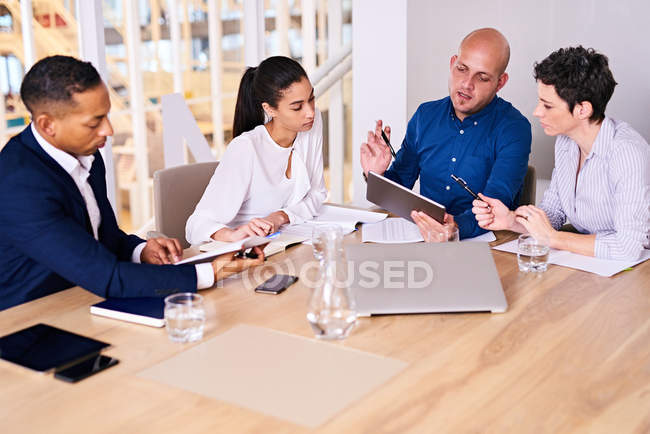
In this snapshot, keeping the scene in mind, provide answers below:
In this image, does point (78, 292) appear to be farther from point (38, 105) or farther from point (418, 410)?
point (418, 410)

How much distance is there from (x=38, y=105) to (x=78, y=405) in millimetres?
762

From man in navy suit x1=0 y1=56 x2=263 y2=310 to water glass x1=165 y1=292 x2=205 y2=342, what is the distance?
0.22 meters

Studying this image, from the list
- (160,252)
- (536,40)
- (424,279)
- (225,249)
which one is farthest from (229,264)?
(536,40)

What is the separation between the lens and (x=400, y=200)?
205 centimetres

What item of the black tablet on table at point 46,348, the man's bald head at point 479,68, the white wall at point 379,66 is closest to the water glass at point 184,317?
the black tablet on table at point 46,348

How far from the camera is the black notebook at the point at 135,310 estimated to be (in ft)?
4.63

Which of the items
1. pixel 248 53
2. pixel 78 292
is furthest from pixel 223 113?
pixel 78 292

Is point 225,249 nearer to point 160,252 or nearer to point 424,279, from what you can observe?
point 160,252

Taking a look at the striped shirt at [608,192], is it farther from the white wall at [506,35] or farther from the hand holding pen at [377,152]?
the white wall at [506,35]

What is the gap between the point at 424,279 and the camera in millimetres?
1559

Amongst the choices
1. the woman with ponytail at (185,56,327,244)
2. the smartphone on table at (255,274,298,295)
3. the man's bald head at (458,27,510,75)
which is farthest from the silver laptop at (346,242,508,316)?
the man's bald head at (458,27,510,75)

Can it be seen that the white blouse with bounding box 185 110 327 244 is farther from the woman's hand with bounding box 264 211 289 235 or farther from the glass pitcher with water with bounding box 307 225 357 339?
the glass pitcher with water with bounding box 307 225 357 339

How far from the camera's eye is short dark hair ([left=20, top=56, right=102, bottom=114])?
5.02 ft

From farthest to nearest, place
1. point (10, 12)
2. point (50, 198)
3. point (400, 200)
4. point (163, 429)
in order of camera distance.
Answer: point (10, 12) → point (400, 200) → point (50, 198) → point (163, 429)
